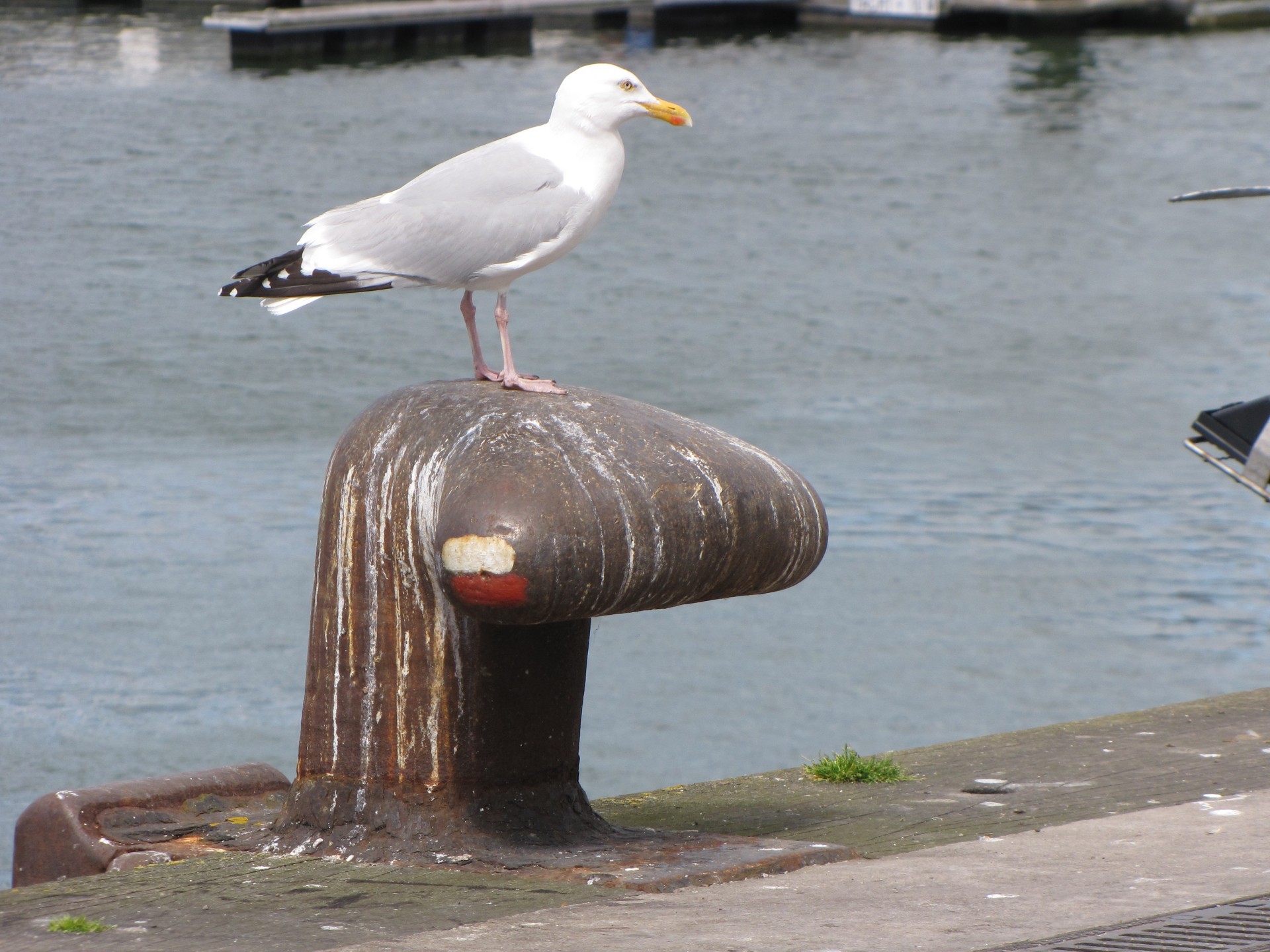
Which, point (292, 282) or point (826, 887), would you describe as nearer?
point (826, 887)

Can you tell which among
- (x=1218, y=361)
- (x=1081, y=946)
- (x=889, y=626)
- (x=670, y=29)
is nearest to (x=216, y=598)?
(x=889, y=626)

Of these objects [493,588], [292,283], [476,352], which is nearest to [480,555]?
[493,588]

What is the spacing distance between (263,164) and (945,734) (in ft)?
55.4

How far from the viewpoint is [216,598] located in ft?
33.4

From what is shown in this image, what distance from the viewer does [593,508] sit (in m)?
4.05

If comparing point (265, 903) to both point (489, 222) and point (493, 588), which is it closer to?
point (493, 588)

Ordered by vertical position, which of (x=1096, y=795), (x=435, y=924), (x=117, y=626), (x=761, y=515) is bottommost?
(x=117, y=626)

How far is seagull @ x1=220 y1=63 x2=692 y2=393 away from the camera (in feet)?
14.9

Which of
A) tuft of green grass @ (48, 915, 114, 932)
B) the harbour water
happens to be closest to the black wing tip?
tuft of green grass @ (48, 915, 114, 932)

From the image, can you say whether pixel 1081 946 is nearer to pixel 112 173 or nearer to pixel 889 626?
pixel 889 626

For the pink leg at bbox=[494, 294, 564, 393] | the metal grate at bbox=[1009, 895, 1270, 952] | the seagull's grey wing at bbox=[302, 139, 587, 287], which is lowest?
the metal grate at bbox=[1009, 895, 1270, 952]

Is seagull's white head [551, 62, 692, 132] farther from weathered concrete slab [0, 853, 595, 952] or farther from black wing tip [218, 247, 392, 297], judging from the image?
weathered concrete slab [0, 853, 595, 952]

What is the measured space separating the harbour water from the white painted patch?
145 inches

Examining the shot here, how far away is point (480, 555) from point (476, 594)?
0.09 metres
